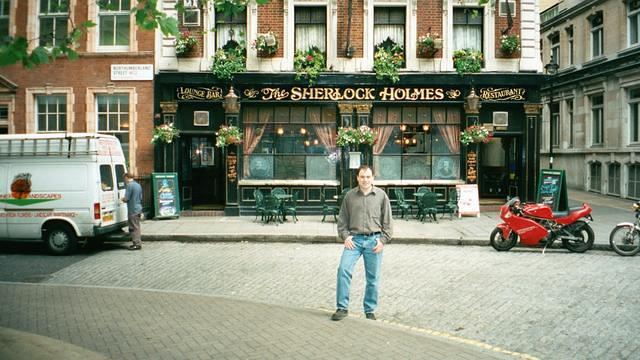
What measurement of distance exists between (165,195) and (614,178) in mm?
19147

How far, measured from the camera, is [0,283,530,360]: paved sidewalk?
17.9ft

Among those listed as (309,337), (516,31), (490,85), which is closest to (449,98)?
(490,85)

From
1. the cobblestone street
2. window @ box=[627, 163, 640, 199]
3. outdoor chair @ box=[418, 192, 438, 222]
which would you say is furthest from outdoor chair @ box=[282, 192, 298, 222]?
window @ box=[627, 163, 640, 199]

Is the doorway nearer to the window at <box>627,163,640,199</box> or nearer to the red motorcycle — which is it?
the window at <box>627,163,640,199</box>

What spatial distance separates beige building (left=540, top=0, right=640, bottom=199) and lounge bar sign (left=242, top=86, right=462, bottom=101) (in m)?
4.92

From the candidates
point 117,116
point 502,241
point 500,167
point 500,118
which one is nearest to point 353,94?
point 500,118

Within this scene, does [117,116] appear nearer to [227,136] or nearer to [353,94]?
[227,136]

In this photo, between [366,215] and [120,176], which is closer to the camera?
[366,215]

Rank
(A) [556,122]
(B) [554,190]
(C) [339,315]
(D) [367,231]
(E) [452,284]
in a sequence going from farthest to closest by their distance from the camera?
(A) [556,122], (B) [554,190], (E) [452,284], (D) [367,231], (C) [339,315]

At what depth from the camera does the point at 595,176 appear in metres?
25.9

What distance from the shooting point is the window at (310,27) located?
1867 cm

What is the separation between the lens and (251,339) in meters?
5.90

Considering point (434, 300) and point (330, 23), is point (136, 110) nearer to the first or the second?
point (330, 23)

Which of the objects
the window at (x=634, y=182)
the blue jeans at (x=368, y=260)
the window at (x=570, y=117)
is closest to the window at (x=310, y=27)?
the blue jeans at (x=368, y=260)
